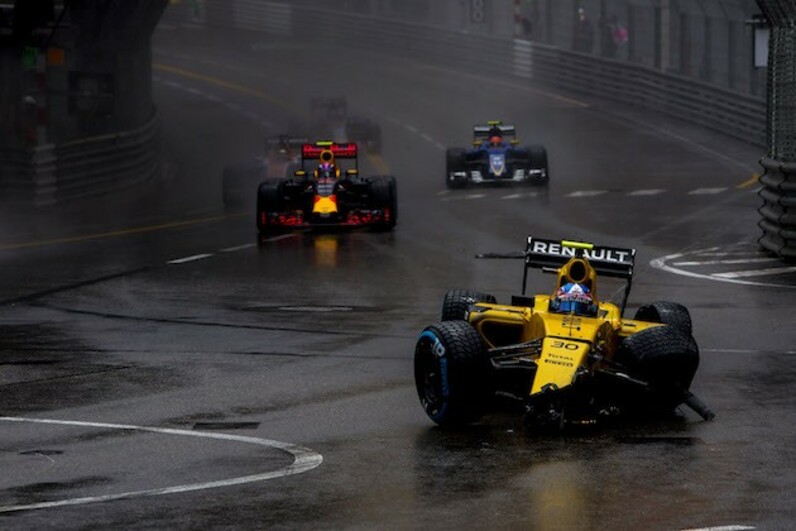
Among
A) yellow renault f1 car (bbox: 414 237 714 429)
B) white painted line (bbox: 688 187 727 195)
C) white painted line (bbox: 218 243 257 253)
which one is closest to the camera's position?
yellow renault f1 car (bbox: 414 237 714 429)

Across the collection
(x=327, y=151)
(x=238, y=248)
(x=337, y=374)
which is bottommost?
(x=238, y=248)

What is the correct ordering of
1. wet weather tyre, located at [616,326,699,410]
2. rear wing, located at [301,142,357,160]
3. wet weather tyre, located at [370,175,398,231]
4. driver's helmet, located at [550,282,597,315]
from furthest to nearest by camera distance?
rear wing, located at [301,142,357,160], wet weather tyre, located at [370,175,398,231], driver's helmet, located at [550,282,597,315], wet weather tyre, located at [616,326,699,410]

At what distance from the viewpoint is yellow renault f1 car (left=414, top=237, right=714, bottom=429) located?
1398 cm

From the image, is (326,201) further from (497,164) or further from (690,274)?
(497,164)

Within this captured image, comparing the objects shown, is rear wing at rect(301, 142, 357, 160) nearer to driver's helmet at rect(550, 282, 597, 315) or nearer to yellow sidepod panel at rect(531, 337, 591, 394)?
driver's helmet at rect(550, 282, 597, 315)

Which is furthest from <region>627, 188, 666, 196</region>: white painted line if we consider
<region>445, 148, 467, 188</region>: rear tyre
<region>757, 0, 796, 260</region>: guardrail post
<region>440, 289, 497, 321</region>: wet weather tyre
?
<region>440, 289, 497, 321</region>: wet weather tyre

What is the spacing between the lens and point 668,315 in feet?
52.3

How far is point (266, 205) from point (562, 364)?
18.2 meters

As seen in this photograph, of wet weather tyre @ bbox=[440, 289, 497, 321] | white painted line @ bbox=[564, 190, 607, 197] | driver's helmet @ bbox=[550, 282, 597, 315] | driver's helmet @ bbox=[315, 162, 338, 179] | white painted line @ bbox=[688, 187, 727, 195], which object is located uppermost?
driver's helmet @ bbox=[550, 282, 597, 315]

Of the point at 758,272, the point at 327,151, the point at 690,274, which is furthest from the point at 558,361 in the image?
the point at 327,151

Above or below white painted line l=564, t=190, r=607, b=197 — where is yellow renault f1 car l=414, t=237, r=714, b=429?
above

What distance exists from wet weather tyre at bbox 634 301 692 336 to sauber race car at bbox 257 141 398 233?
16044 mm

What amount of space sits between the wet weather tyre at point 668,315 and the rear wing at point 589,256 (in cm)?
36

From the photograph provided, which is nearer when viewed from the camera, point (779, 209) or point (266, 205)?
point (779, 209)
